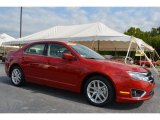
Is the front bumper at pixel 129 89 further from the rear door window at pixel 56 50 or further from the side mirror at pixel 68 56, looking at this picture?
the rear door window at pixel 56 50

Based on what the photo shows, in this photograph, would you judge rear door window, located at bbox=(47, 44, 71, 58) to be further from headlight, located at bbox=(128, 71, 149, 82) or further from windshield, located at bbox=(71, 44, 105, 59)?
headlight, located at bbox=(128, 71, 149, 82)

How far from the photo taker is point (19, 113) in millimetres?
4812

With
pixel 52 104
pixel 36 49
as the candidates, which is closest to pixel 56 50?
pixel 36 49

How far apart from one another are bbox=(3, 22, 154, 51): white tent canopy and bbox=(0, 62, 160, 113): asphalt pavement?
757 centimetres

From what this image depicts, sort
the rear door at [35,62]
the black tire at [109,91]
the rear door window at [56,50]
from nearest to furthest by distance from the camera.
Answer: the black tire at [109,91], the rear door window at [56,50], the rear door at [35,62]

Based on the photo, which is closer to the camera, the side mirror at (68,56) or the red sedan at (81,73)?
the red sedan at (81,73)

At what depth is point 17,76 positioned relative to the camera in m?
7.39

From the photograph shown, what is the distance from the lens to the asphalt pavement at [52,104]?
515cm

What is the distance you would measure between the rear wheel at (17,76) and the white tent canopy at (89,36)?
24.5 ft

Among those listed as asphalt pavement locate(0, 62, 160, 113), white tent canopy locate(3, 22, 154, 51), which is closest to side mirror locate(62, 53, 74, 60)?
asphalt pavement locate(0, 62, 160, 113)

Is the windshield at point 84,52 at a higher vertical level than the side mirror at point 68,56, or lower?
higher

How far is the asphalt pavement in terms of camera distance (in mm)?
5148

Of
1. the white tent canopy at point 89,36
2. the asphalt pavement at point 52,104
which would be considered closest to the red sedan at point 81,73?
the asphalt pavement at point 52,104
